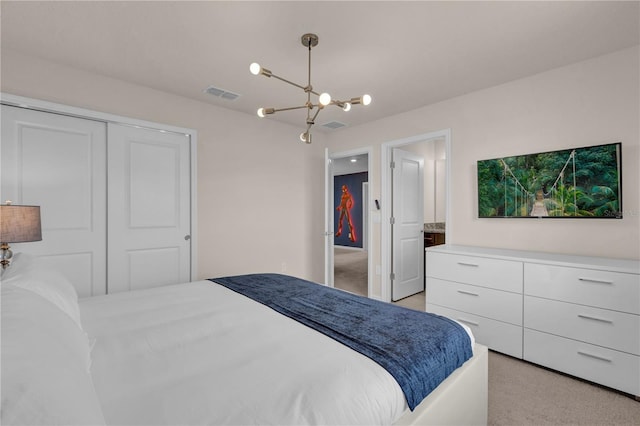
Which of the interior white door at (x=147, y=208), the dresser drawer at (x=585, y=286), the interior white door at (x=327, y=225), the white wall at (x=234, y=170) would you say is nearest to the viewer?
the dresser drawer at (x=585, y=286)

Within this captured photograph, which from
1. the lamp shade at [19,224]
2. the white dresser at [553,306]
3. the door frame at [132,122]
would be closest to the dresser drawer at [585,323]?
the white dresser at [553,306]

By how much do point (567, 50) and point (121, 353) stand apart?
11.4ft

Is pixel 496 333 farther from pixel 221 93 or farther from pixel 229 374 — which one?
pixel 221 93

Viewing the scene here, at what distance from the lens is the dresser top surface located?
2086 mm

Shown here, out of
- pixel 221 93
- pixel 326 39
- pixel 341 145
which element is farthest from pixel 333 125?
pixel 326 39

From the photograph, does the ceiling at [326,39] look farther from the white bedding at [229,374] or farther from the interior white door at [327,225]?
the white bedding at [229,374]

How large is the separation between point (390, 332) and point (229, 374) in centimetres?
73

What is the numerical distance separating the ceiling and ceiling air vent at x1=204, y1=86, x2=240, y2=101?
7 centimetres

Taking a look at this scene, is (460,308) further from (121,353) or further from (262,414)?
(121,353)

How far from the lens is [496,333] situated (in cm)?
262

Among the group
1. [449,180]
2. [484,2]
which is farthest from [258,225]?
[484,2]

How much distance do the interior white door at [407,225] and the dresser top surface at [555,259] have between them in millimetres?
1081

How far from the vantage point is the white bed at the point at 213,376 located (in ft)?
2.22

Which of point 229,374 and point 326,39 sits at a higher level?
point 326,39
